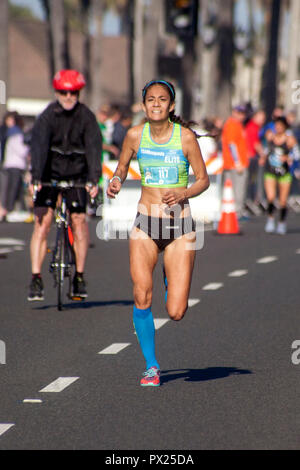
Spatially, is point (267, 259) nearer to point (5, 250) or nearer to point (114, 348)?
point (5, 250)

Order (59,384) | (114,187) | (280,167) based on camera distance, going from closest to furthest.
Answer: (114,187) < (59,384) < (280,167)

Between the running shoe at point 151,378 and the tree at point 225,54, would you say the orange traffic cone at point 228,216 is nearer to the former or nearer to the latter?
the running shoe at point 151,378

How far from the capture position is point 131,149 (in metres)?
7.91

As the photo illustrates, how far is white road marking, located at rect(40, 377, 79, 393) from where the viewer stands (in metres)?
7.72

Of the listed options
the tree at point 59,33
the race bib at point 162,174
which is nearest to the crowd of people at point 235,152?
the race bib at point 162,174

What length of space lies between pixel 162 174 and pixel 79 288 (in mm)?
Answer: 4097

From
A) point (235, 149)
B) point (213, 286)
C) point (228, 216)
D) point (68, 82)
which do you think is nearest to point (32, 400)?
point (68, 82)

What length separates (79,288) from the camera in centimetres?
1173

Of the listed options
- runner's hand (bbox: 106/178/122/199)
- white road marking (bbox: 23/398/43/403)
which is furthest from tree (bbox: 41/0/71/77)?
white road marking (bbox: 23/398/43/403)

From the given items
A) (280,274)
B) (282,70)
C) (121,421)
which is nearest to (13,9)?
(282,70)

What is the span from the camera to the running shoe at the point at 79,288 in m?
11.7

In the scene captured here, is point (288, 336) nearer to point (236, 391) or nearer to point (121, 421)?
point (236, 391)

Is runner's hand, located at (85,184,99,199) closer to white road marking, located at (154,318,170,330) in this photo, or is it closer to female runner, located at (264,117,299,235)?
white road marking, located at (154,318,170,330)
